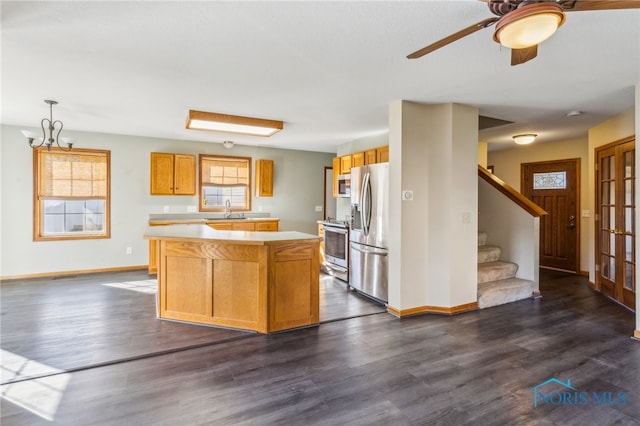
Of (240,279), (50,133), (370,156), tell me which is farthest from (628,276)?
(50,133)

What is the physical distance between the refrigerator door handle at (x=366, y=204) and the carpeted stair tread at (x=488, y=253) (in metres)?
1.79

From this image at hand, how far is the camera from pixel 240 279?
10.7ft

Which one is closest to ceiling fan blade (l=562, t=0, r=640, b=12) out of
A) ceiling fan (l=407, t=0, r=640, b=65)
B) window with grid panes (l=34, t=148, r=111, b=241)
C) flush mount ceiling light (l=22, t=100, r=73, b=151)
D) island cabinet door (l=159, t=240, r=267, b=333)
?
ceiling fan (l=407, t=0, r=640, b=65)

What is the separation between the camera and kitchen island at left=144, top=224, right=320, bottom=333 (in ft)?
10.5

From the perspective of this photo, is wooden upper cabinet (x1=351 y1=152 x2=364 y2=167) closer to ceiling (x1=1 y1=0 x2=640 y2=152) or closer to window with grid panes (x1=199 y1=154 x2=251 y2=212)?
ceiling (x1=1 y1=0 x2=640 y2=152)

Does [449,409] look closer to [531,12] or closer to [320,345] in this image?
[320,345]

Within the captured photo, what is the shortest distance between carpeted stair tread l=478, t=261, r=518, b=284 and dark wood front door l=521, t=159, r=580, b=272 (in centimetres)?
208

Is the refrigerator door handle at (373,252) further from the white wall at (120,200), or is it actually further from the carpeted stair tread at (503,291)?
the white wall at (120,200)

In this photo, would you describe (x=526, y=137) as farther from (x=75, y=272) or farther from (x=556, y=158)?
(x=75, y=272)

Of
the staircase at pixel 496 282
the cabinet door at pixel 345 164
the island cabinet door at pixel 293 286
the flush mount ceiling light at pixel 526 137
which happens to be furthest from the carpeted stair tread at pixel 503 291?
the cabinet door at pixel 345 164

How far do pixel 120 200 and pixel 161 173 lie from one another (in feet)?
2.70

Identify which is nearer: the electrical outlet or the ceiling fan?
the ceiling fan

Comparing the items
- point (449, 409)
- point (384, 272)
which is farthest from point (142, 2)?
point (384, 272)

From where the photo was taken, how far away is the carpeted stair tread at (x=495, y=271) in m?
4.48
